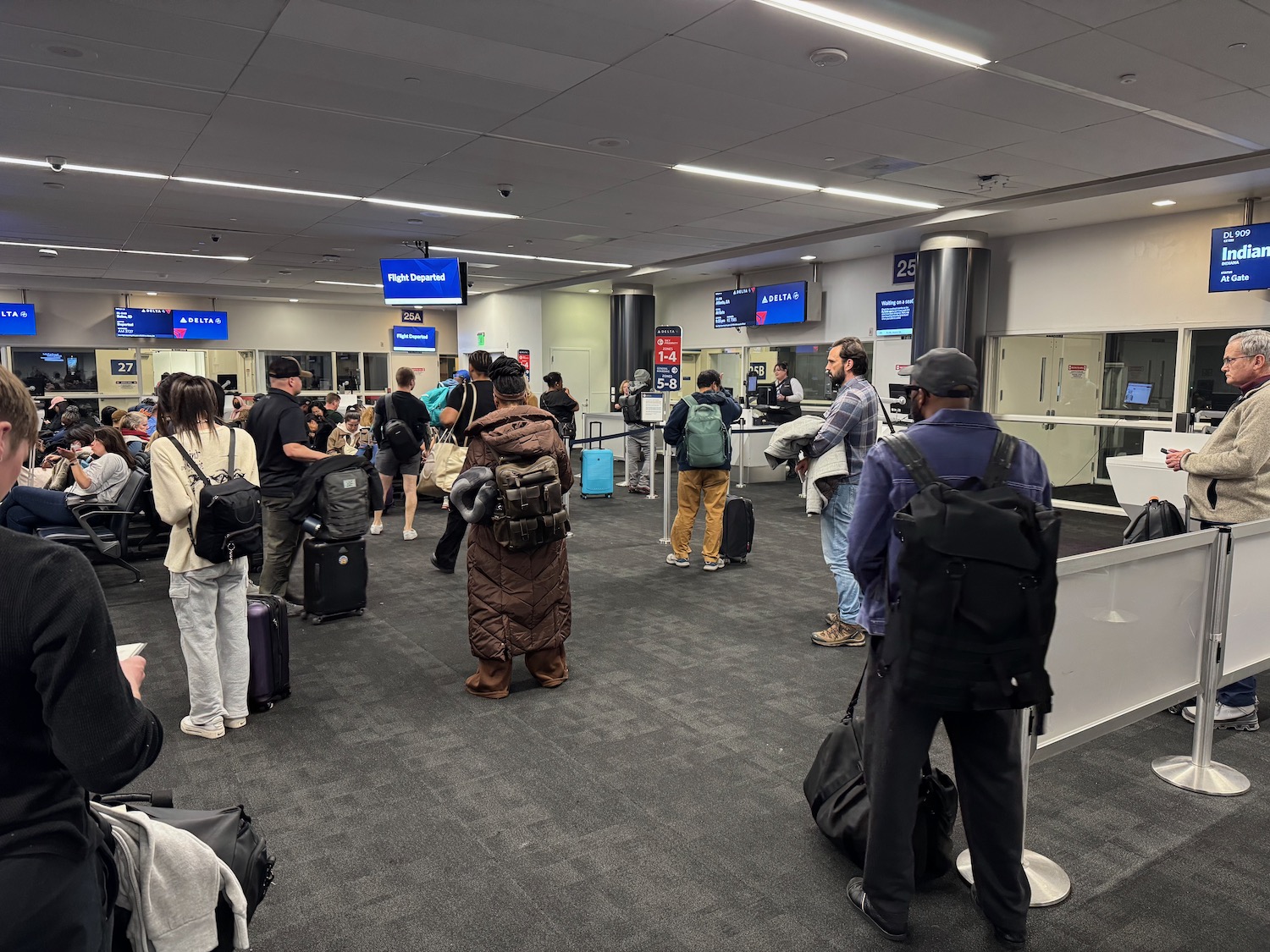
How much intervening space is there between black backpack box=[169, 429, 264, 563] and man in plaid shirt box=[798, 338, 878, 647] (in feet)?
9.85

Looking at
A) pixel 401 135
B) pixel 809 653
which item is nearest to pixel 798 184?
pixel 401 135

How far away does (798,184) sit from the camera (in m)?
7.97

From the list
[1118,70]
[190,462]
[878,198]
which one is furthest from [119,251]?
[1118,70]

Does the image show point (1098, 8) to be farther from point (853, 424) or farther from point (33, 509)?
point (33, 509)

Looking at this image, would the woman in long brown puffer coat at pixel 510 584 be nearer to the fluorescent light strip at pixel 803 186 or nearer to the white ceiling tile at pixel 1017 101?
the white ceiling tile at pixel 1017 101

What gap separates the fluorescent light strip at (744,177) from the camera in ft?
24.0

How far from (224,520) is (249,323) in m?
17.4

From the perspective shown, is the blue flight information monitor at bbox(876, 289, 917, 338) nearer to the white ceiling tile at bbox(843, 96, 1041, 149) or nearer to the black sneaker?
the white ceiling tile at bbox(843, 96, 1041, 149)

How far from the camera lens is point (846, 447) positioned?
4.84 metres

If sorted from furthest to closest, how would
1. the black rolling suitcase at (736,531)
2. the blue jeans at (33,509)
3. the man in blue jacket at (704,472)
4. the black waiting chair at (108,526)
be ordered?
the black rolling suitcase at (736,531), the man in blue jacket at (704,472), the black waiting chair at (108,526), the blue jeans at (33,509)

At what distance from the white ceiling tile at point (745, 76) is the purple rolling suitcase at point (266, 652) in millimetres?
3600

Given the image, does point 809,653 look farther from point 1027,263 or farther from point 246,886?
point 1027,263

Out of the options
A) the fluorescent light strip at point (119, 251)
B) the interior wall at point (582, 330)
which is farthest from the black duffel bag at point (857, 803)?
the interior wall at point (582, 330)

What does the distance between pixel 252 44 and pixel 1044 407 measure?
33.3 ft
